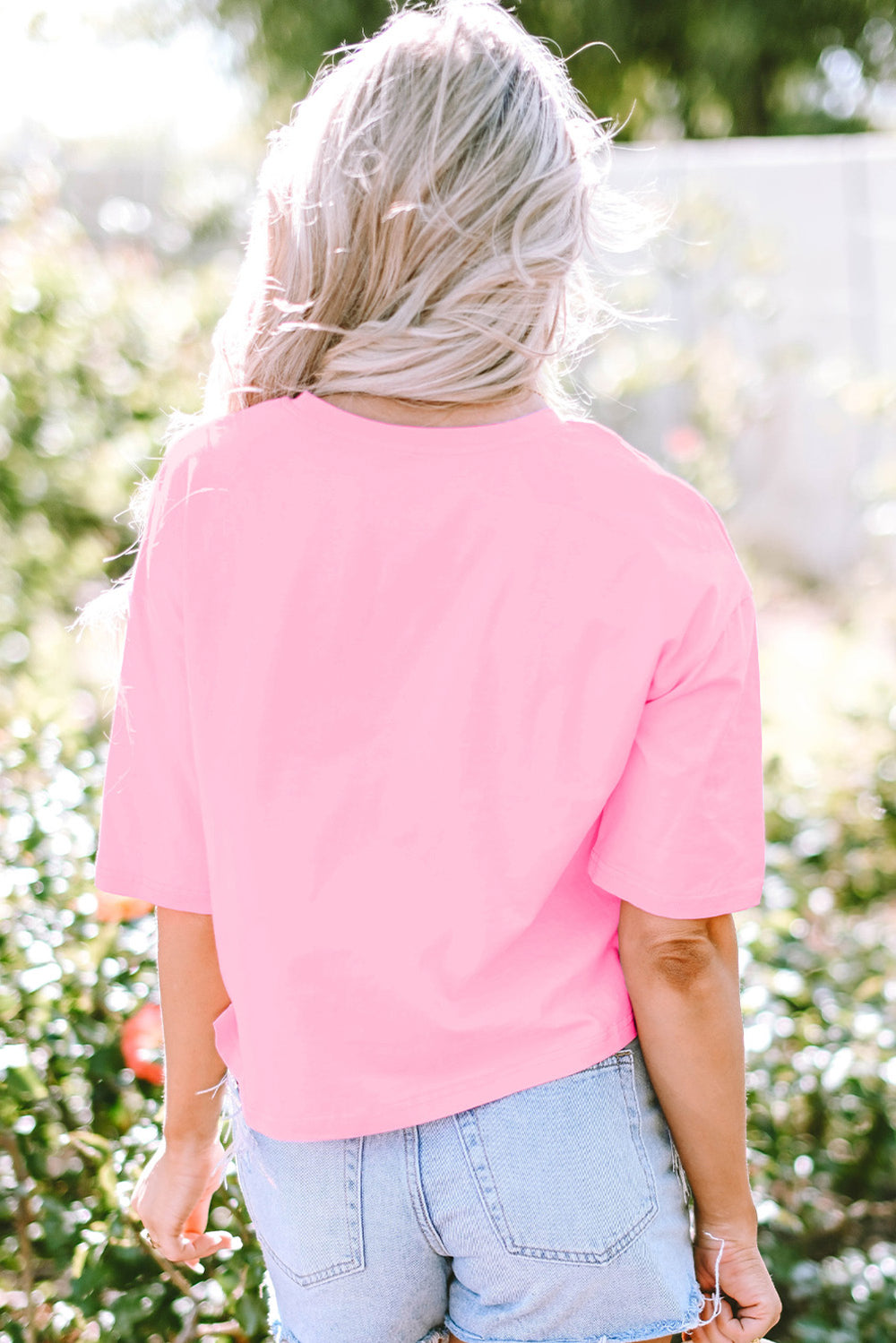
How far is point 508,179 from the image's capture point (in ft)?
3.31

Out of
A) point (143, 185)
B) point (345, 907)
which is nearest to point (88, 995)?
point (345, 907)

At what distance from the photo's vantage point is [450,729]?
1007mm

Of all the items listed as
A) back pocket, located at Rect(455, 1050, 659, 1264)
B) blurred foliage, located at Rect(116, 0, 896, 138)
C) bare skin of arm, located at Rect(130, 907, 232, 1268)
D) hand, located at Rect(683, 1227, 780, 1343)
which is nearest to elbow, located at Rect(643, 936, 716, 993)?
back pocket, located at Rect(455, 1050, 659, 1264)

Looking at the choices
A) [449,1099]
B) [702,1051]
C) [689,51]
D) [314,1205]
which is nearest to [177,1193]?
[314,1205]

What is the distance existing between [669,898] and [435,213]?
1.93ft

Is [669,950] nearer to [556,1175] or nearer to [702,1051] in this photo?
[702,1051]

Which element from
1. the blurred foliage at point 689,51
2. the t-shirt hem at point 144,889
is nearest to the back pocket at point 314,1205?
the t-shirt hem at point 144,889

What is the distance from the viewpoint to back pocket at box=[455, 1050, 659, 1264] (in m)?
1.04

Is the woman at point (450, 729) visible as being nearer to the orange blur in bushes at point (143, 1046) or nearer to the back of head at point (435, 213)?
the back of head at point (435, 213)

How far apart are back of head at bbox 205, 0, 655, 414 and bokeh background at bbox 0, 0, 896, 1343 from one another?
0.46 metres

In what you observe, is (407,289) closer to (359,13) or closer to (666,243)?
(666,243)

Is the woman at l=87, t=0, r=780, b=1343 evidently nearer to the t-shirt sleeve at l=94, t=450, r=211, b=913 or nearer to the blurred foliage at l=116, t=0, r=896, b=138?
the t-shirt sleeve at l=94, t=450, r=211, b=913

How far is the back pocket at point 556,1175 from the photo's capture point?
41.1 inches

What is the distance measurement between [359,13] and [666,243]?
8.34 meters
